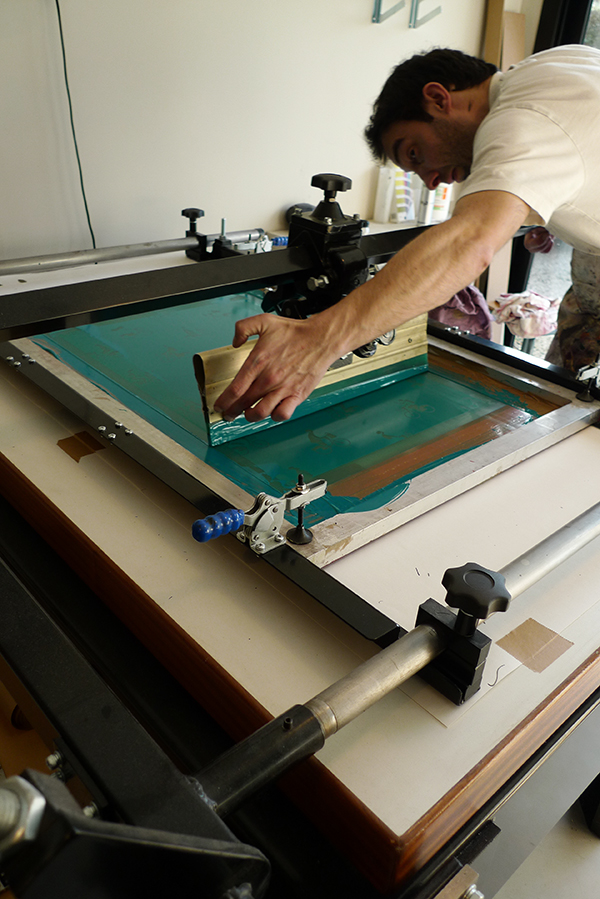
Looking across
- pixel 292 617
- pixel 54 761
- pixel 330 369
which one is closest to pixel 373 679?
pixel 292 617

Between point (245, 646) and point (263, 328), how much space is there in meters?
0.48

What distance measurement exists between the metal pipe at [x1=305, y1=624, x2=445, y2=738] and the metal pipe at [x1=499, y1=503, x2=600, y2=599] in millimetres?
110

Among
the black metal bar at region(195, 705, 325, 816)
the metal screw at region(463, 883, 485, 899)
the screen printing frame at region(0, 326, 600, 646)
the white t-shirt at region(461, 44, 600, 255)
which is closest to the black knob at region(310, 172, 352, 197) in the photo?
the white t-shirt at region(461, 44, 600, 255)

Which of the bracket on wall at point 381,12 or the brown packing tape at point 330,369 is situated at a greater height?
the bracket on wall at point 381,12

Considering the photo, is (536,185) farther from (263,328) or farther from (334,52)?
(334,52)

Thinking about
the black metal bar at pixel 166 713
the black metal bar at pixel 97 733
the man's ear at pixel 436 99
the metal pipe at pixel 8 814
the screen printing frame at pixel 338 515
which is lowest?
the black metal bar at pixel 166 713

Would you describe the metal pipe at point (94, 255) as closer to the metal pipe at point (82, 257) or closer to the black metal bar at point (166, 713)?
the metal pipe at point (82, 257)

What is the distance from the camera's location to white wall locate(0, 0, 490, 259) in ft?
5.55

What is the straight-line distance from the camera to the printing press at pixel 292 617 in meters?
0.43

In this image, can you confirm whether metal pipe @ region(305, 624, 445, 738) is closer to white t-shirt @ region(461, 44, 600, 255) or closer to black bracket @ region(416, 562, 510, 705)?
black bracket @ region(416, 562, 510, 705)

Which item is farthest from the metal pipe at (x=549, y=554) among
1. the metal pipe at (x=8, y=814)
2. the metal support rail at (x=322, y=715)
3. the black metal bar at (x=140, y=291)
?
the black metal bar at (x=140, y=291)

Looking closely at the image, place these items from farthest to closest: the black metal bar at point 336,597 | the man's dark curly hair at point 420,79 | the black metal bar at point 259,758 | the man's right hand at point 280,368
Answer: the man's dark curly hair at point 420,79 → the man's right hand at point 280,368 → the black metal bar at point 336,597 → the black metal bar at point 259,758

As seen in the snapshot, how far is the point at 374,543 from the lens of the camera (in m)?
0.83

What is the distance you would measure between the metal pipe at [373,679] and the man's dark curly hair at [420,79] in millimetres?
1193
